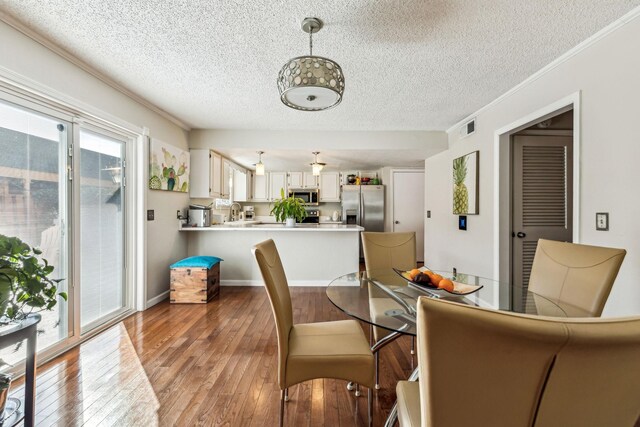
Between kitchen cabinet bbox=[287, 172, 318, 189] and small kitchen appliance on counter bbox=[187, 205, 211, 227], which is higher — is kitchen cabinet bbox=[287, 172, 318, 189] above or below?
above

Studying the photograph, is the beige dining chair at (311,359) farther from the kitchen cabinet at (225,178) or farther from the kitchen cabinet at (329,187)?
the kitchen cabinet at (329,187)

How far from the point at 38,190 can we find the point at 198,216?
1990 millimetres

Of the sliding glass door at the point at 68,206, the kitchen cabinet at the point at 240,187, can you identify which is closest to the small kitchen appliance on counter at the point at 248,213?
the kitchen cabinet at the point at 240,187

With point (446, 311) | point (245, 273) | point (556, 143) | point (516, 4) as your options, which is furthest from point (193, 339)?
point (556, 143)

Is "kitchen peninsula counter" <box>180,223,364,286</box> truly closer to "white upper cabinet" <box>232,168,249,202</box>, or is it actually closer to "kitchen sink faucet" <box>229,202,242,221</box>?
"kitchen sink faucet" <box>229,202,242,221</box>

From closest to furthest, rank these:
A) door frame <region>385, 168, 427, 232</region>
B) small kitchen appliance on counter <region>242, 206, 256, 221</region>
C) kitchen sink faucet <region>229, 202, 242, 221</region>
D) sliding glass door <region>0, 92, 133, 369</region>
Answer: sliding glass door <region>0, 92, 133, 369</region> → door frame <region>385, 168, 427, 232</region> → kitchen sink faucet <region>229, 202, 242, 221</region> → small kitchen appliance on counter <region>242, 206, 256, 221</region>

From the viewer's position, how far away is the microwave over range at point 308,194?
20.9ft

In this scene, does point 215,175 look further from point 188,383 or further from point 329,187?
point 188,383

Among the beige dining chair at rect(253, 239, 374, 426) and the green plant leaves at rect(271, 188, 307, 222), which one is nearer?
the beige dining chair at rect(253, 239, 374, 426)

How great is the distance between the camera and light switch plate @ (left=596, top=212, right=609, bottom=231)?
177 centimetres

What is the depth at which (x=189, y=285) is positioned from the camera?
10.8 ft

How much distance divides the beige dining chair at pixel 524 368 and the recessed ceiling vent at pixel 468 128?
3383mm

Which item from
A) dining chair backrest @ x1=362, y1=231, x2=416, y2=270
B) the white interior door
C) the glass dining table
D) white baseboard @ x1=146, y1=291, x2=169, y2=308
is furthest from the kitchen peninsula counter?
the white interior door

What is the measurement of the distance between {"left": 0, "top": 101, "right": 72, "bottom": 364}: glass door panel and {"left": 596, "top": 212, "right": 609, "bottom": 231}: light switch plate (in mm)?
3918
